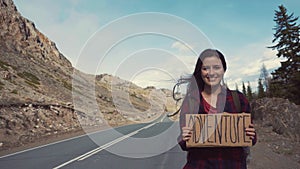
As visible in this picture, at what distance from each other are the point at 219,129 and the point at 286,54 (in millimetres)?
28998

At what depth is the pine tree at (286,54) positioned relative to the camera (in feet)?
88.4

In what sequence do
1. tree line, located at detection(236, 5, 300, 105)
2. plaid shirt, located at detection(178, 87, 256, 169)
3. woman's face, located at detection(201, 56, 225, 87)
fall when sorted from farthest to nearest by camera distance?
tree line, located at detection(236, 5, 300, 105)
woman's face, located at detection(201, 56, 225, 87)
plaid shirt, located at detection(178, 87, 256, 169)

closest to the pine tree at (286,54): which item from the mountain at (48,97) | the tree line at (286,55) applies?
the tree line at (286,55)

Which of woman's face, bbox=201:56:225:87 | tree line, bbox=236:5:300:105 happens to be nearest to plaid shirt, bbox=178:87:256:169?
woman's face, bbox=201:56:225:87

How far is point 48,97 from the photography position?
155 ft

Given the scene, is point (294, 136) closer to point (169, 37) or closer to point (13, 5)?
point (169, 37)

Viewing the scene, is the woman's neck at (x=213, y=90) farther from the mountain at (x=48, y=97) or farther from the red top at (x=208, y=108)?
the mountain at (x=48, y=97)

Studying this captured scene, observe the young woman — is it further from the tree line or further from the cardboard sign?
the tree line

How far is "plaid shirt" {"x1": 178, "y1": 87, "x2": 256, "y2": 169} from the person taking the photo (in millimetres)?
2381

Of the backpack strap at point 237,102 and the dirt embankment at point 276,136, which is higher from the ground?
the backpack strap at point 237,102

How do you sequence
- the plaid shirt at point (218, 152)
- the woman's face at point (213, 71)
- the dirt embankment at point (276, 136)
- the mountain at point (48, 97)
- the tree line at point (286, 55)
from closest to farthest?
1. the plaid shirt at point (218, 152)
2. the woman's face at point (213, 71)
3. the dirt embankment at point (276, 136)
4. the mountain at point (48, 97)
5. the tree line at point (286, 55)

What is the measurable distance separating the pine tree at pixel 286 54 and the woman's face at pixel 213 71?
84.0 ft

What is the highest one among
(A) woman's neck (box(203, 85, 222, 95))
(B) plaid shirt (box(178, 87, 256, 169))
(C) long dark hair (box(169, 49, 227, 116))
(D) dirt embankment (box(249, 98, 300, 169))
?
(C) long dark hair (box(169, 49, 227, 116))

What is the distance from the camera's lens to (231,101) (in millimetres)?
2479
